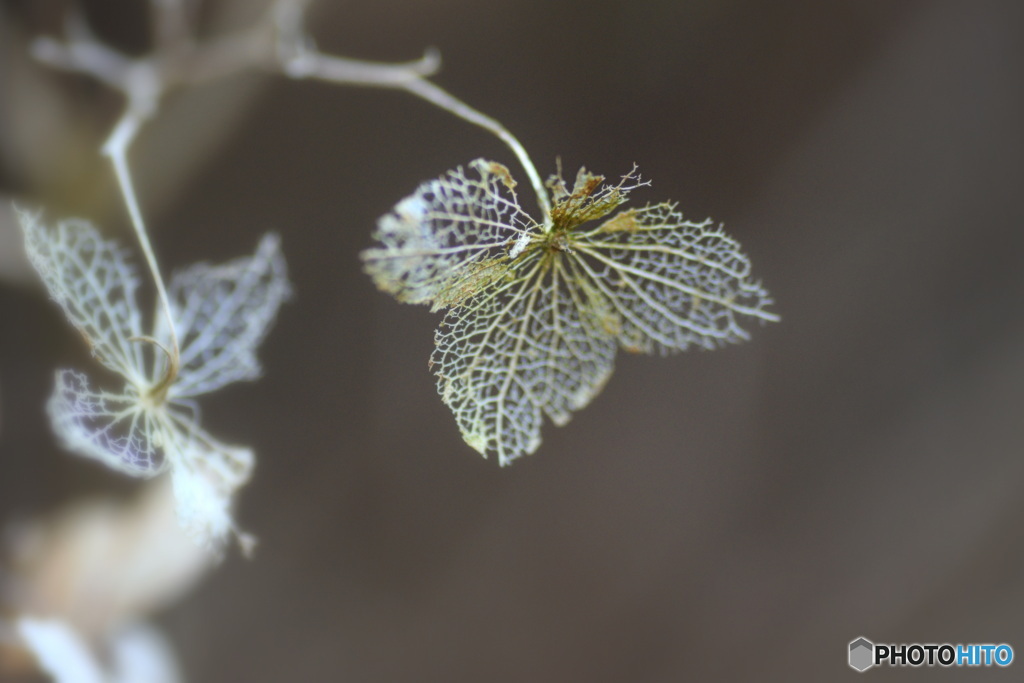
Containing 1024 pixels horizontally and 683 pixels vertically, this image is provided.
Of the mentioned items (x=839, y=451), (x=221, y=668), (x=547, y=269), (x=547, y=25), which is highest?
(x=547, y=25)

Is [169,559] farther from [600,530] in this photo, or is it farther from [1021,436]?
[1021,436]

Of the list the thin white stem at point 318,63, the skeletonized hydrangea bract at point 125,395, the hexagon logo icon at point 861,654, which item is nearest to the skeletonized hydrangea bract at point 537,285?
the skeletonized hydrangea bract at point 125,395

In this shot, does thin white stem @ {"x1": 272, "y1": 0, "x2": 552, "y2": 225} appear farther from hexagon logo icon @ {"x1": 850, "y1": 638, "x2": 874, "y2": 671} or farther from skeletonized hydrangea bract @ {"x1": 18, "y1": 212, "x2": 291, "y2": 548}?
hexagon logo icon @ {"x1": 850, "y1": 638, "x2": 874, "y2": 671}

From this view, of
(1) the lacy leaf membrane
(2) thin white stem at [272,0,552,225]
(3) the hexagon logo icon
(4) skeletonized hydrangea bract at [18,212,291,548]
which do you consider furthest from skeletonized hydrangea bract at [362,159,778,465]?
(3) the hexagon logo icon

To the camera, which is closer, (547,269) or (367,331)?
(547,269)

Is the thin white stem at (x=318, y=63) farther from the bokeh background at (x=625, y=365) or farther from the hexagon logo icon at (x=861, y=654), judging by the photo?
the hexagon logo icon at (x=861, y=654)

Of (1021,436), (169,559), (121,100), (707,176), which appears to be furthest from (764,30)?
(169,559)
